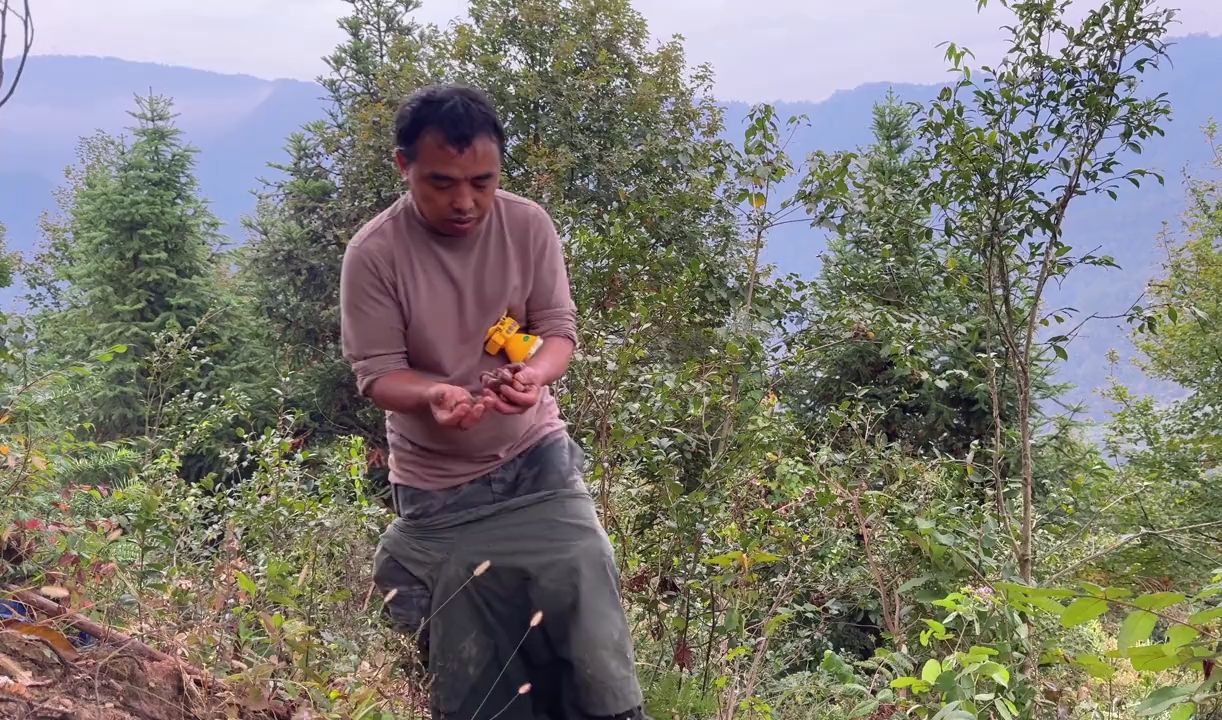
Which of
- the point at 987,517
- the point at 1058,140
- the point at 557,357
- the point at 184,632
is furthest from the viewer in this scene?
the point at 1058,140

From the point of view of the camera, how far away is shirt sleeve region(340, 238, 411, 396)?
86.7 inches

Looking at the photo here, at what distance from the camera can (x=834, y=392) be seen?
46.0 feet

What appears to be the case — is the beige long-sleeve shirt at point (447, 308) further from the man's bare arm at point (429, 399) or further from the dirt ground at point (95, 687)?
the dirt ground at point (95, 687)

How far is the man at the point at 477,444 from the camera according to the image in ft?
7.15

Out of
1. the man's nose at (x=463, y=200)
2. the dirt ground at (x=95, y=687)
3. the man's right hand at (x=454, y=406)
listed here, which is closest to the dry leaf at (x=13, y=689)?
the dirt ground at (x=95, y=687)

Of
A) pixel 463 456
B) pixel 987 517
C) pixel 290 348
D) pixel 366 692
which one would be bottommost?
pixel 290 348

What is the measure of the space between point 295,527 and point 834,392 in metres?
11.4

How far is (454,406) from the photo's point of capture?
82.3 inches

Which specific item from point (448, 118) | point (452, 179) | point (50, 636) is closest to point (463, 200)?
point (452, 179)

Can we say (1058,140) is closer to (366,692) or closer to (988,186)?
(988,186)

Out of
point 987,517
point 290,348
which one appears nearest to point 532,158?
point 290,348

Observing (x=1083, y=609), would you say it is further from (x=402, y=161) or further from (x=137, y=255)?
(x=137, y=255)

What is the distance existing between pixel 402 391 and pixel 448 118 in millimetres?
629

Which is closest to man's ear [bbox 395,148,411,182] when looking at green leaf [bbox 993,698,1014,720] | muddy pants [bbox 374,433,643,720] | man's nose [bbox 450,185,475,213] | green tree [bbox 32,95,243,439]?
man's nose [bbox 450,185,475,213]
